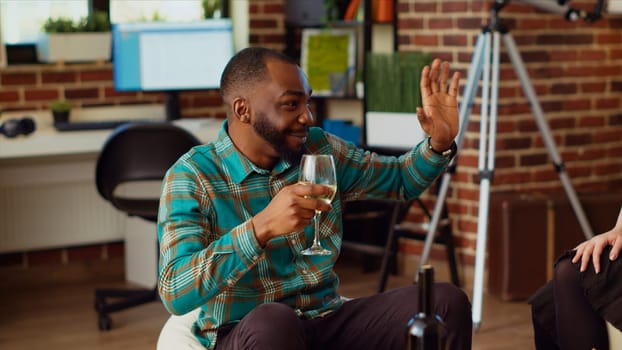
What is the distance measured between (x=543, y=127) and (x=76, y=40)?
2157 mm

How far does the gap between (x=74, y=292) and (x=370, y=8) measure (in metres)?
1.86

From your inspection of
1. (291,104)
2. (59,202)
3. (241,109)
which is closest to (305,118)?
(291,104)

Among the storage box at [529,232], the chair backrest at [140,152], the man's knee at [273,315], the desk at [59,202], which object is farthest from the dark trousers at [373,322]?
the desk at [59,202]

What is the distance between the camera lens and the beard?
7.81 feet

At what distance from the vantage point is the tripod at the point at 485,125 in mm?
3977

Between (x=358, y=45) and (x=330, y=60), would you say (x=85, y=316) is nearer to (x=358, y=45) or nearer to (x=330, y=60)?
(x=330, y=60)

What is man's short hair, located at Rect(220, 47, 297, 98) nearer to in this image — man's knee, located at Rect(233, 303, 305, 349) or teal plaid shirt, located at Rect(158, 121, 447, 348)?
teal plaid shirt, located at Rect(158, 121, 447, 348)

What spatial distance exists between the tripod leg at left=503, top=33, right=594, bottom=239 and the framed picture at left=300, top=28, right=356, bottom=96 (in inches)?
45.3

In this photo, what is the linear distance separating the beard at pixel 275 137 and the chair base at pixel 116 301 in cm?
203

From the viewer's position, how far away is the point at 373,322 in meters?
2.37

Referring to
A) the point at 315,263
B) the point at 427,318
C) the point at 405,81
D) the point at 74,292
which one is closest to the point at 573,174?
the point at 405,81

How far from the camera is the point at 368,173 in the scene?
2.61 meters

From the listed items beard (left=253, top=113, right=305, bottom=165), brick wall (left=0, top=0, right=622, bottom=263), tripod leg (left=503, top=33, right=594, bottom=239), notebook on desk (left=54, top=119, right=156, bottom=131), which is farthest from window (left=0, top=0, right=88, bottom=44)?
beard (left=253, top=113, right=305, bottom=165)

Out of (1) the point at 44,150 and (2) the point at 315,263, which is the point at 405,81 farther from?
(2) the point at 315,263
